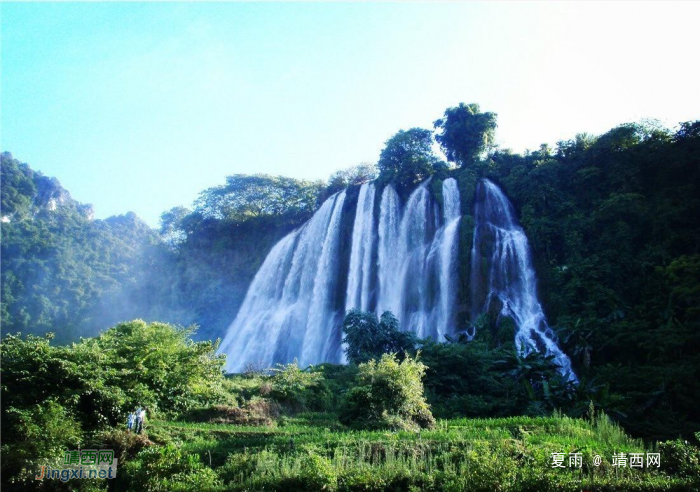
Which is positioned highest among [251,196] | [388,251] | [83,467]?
[251,196]

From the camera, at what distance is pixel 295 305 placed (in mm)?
29625

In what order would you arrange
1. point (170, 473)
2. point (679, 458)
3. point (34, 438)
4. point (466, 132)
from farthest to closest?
1. point (466, 132)
2. point (34, 438)
3. point (170, 473)
4. point (679, 458)

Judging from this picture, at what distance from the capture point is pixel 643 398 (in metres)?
14.2

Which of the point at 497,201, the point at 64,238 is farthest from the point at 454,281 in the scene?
the point at 64,238

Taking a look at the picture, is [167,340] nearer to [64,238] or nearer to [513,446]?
[513,446]

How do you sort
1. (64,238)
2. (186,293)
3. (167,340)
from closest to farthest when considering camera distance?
(167,340)
(186,293)
(64,238)

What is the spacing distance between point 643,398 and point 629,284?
755 cm

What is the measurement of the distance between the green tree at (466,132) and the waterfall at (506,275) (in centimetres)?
824

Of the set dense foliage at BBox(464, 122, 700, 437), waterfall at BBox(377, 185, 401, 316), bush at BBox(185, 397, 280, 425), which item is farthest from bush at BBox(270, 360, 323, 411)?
waterfall at BBox(377, 185, 401, 316)

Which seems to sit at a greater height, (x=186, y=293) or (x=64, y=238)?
(x=64, y=238)

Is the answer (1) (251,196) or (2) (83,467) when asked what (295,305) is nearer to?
(1) (251,196)

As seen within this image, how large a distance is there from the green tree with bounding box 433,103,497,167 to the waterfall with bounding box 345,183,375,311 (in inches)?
295

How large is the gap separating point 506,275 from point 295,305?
→ 42.1 feet

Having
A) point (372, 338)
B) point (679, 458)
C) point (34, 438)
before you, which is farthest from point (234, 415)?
point (679, 458)
